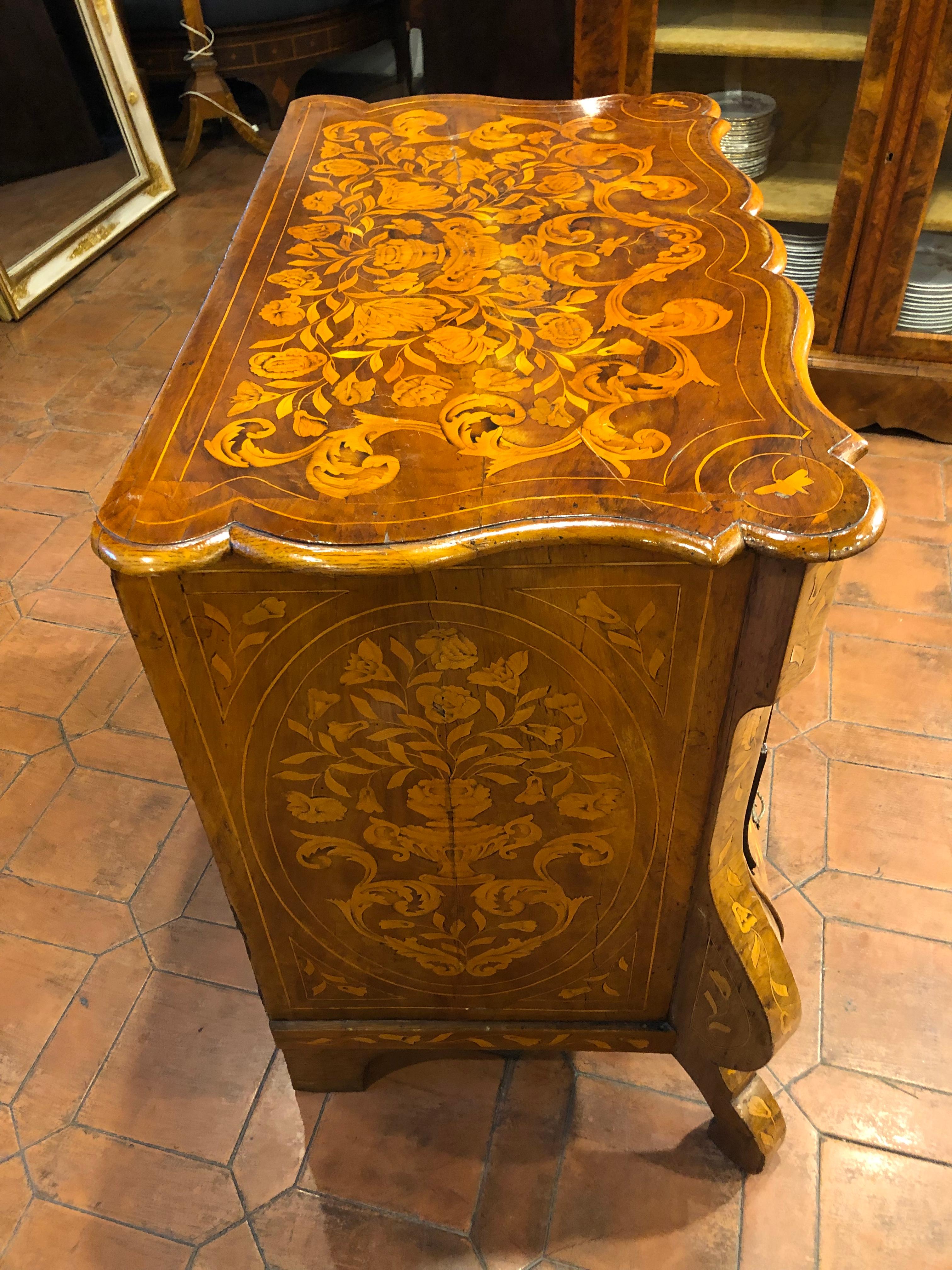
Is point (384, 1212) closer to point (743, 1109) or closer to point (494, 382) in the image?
point (743, 1109)

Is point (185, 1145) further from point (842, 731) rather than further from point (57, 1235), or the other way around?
point (842, 731)

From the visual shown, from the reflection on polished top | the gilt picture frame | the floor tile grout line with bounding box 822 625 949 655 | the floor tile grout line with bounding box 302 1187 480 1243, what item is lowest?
the floor tile grout line with bounding box 302 1187 480 1243

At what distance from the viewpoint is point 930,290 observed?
7.91 feet

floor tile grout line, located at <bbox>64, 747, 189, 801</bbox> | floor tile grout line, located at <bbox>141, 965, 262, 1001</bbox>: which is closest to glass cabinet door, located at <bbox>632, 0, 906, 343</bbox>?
floor tile grout line, located at <bbox>64, 747, 189, 801</bbox>

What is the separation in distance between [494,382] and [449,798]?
45cm

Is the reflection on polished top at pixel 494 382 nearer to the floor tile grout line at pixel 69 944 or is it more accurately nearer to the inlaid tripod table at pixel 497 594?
the inlaid tripod table at pixel 497 594

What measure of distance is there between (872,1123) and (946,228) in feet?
6.69

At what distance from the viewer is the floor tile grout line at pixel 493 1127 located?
52.2 inches

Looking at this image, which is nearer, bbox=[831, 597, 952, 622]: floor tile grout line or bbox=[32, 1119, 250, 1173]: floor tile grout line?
bbox=[32, 1119, 250, 1173]: floor tile grout line

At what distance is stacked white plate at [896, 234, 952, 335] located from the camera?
7.93 ft

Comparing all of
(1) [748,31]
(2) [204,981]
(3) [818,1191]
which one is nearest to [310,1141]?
(2) [204,981]

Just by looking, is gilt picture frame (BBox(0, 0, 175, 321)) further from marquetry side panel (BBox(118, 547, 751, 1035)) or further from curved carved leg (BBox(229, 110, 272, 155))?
marquetry side panel (BBox(118, 547, 751, 1035))

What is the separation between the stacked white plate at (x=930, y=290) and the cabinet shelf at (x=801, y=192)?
264mm

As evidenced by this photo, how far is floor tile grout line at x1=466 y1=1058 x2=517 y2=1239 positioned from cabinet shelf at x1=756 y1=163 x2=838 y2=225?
6.92 ft
